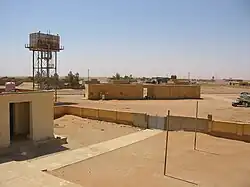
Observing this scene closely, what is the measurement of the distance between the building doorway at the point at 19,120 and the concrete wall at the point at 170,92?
23.5 m

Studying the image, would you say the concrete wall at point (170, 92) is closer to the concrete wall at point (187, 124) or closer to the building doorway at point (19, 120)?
the concrete wall at point (187, 124)

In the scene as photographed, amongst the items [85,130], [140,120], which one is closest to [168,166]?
[140,120]

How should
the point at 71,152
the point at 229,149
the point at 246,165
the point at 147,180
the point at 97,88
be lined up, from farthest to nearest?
the point at 97,88
the point at 229,149
the point at 71,152
the point at 246,165
the point at 147,180

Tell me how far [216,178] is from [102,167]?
4278mm

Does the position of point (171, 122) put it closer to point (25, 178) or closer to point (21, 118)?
point (21, 118)

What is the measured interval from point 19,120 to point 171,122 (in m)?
9.38

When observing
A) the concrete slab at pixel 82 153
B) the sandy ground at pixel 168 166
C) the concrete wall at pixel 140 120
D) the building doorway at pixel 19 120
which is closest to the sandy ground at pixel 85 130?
the concrete wall at pixel 140 120

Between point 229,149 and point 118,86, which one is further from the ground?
point 118,86

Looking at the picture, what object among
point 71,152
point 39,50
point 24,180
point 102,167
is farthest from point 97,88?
point 24,180

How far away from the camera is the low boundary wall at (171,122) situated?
1591 cm

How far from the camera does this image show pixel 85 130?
61.4 ft

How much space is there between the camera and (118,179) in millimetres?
9820

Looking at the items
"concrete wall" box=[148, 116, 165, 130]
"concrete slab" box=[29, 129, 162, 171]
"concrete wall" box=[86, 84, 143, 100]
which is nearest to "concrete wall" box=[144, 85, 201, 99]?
"concrete wall" box=[86, 84, 143, 100]

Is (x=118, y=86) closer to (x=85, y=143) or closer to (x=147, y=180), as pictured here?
(x=85, y=143)
